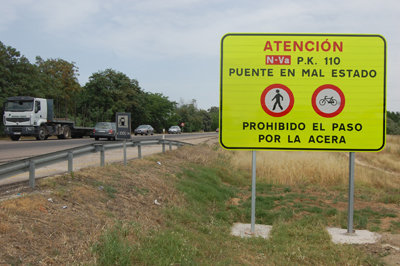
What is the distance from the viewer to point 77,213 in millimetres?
5125

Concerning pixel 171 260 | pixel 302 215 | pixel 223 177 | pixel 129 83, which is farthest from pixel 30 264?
pixel 129 83

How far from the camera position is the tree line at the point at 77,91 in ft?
123

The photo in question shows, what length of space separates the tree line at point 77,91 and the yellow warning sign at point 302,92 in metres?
32.0

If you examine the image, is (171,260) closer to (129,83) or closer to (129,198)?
Result: (129,198)

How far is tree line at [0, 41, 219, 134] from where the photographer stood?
1473 inches

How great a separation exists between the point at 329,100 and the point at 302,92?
0.52 meters

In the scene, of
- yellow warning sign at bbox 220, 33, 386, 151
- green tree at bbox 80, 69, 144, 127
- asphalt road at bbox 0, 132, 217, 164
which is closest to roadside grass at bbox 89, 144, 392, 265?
yellow warning sign at bbox 220, 33, 386, 151

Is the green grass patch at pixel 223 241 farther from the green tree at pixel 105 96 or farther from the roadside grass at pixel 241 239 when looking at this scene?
the green tree at pixel 105 96

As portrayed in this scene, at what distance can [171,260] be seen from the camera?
171 inches

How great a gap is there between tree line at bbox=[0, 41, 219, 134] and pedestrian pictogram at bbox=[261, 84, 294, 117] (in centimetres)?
3237

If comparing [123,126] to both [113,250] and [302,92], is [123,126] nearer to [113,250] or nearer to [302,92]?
[302,92]

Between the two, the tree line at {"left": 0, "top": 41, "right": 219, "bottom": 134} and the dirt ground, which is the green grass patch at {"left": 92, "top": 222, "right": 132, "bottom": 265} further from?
the tree line at {"left": 0, "top": 41, "right": 219, "bottom": 134}

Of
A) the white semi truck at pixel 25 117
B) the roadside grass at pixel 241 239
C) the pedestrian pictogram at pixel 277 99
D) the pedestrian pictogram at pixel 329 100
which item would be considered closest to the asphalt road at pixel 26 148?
the white semi truck at pixel 25 117

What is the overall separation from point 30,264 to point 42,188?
293cm
